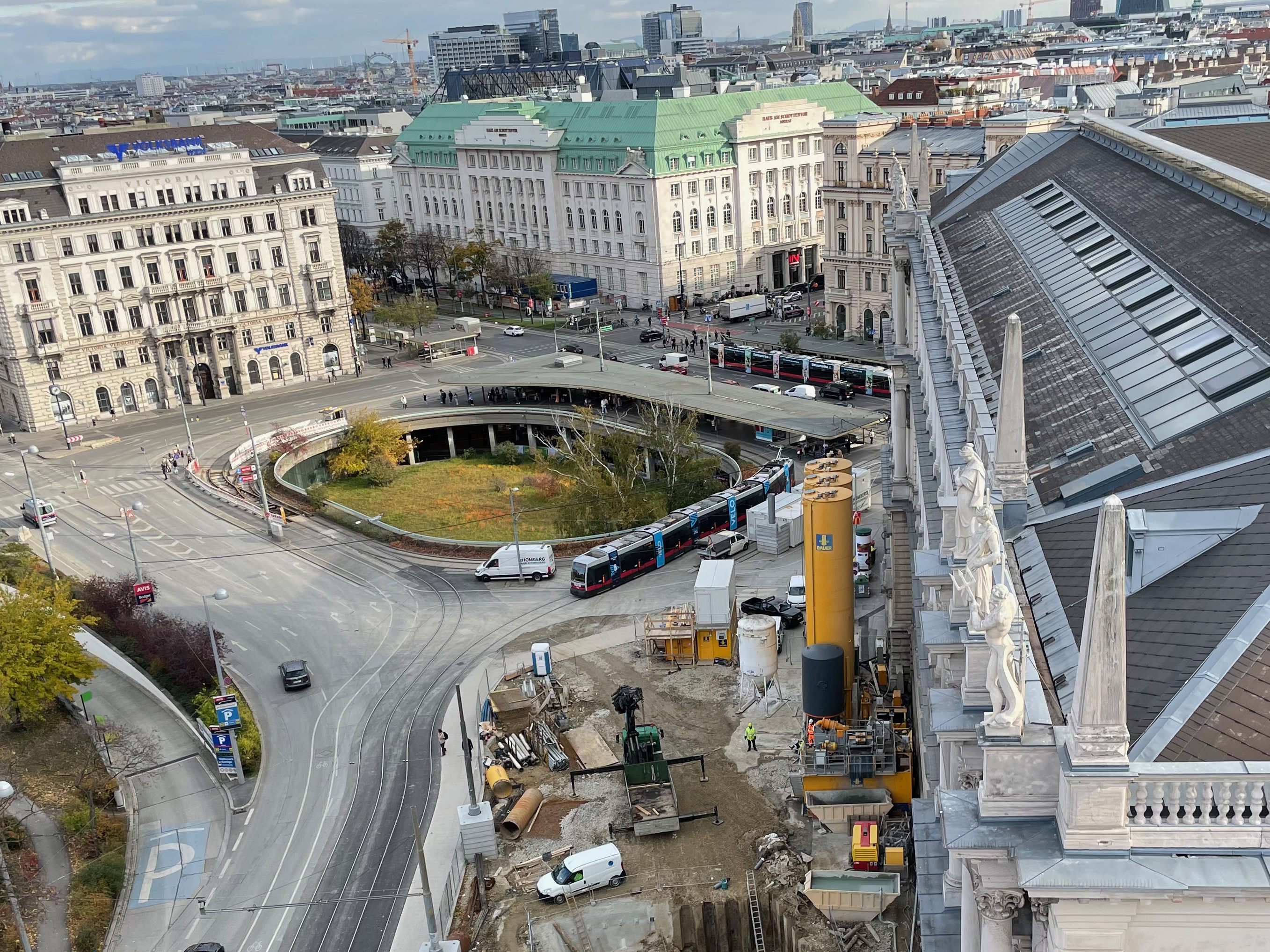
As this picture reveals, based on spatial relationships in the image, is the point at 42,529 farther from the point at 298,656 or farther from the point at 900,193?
the point at 900,193

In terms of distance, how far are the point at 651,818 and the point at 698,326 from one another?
92552 mm

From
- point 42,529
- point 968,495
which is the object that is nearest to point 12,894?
point 968,495

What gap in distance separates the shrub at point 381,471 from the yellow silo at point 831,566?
49.2 meters

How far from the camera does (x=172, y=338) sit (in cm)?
10900

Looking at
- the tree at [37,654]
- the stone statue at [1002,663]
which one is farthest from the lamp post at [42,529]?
the stone statue at [1002,663]

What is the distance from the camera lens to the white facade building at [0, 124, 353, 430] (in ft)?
334

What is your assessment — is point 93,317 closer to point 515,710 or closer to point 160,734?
point 160,734

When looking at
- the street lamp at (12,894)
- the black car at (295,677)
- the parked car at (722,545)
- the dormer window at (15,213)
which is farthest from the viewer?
the dormer window at (15,213)

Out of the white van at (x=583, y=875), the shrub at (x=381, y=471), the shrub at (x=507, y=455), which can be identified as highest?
the white van at (x=583, y=875)

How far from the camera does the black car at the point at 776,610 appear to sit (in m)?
59.7

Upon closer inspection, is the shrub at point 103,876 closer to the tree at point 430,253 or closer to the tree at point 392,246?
the tree at point 430,253

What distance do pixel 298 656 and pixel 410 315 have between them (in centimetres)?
7011

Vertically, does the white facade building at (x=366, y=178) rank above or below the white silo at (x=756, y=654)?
above

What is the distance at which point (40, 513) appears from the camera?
249ft
